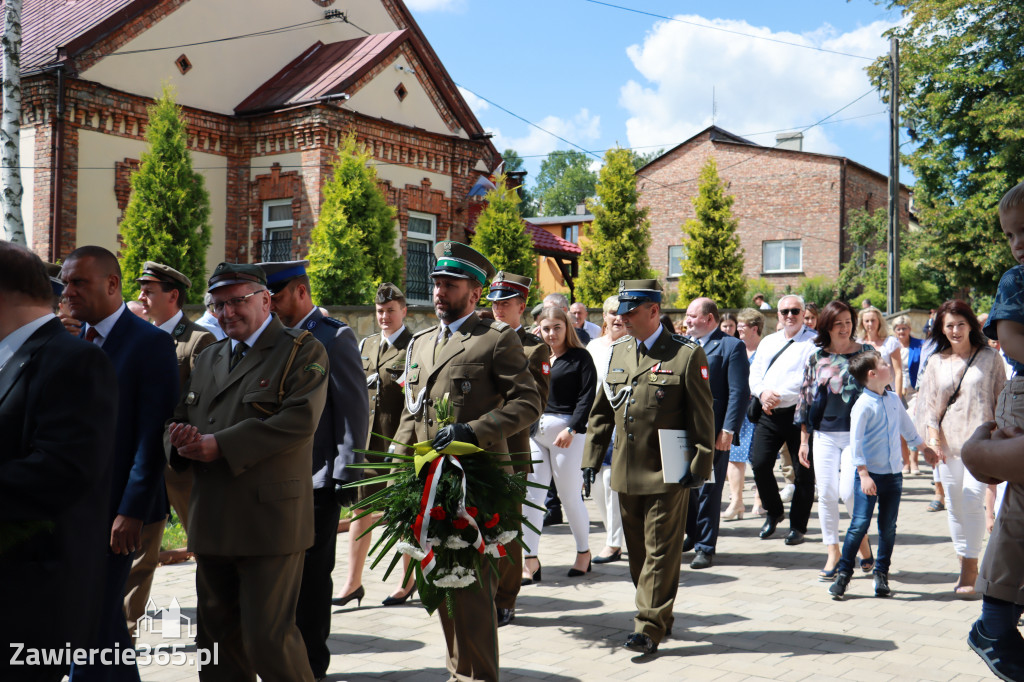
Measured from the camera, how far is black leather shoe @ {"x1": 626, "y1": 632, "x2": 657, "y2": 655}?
18.8ft

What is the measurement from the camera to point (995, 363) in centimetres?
722

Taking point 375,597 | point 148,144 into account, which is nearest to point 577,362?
point 375,597

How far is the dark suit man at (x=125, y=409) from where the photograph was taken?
13.9 ft

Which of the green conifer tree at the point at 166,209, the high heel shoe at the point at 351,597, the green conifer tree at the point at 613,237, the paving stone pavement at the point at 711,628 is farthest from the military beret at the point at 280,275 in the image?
the green conifer tree at the point at 613,237

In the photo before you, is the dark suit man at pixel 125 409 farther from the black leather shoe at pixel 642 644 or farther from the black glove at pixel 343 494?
the black leather shoe at pixel 642 644

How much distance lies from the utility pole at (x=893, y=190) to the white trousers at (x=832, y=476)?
17.5 metres

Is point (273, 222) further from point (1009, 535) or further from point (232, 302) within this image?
point (1009, 535)

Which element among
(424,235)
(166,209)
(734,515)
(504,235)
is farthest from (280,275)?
(424,235)

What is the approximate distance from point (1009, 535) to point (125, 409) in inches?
143

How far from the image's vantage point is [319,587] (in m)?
5.13

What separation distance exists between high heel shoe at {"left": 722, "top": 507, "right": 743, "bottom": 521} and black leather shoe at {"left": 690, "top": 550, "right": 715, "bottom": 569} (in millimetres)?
2415

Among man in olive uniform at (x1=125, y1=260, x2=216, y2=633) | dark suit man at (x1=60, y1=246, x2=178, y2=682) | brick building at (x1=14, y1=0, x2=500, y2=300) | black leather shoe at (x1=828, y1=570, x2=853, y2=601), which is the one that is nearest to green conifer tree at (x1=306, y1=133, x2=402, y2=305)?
brick building at (x1=14, y1=0, x2=500, y2=300)

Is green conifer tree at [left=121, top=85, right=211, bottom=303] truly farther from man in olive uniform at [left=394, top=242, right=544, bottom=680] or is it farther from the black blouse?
man in olive uniform at [left=394, top=242, right=544, bottom=680]

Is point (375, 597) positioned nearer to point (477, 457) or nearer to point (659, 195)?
point (477, 457)
